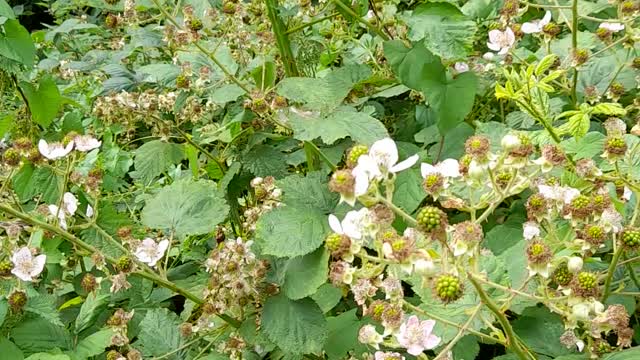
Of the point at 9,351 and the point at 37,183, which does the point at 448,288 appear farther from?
the point at 37,183

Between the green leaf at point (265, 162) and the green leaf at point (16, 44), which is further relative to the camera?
the green leaf at point (16, 44)

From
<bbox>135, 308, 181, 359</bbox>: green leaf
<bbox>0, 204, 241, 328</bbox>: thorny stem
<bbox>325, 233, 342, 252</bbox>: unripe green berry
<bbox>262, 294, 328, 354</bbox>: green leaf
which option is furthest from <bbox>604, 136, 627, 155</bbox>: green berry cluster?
<bbox>135, 308, 181, 359</bbox>: green leaf

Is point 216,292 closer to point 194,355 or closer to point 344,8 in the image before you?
point 194,355

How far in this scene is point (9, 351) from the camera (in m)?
1.12

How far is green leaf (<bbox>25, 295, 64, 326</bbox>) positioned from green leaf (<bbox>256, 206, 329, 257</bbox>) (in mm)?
346

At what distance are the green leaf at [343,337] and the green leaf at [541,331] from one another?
0.77ft

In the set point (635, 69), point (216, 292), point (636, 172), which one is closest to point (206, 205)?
point (216, 292)

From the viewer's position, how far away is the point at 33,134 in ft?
6.06

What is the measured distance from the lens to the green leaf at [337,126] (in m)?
1.20

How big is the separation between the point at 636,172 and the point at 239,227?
81 cm

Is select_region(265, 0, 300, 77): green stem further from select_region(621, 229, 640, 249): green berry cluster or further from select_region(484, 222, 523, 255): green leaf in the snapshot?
select_region(621, 229, 640, 249): green berry cluster

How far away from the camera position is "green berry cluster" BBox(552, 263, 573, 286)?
0.82 metres

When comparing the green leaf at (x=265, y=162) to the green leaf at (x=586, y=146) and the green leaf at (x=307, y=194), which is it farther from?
the green leaf at (x=586, y=146)

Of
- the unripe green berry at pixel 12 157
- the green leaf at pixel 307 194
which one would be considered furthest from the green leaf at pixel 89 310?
the green leaf at pixel 307 194
